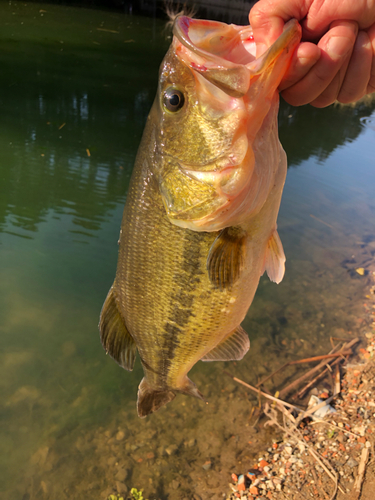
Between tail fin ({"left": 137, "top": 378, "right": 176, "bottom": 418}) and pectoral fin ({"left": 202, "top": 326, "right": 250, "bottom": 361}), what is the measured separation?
37 cm

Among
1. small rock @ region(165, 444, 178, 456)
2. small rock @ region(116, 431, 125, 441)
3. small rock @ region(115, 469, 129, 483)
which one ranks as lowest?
small rock @ region(115, 469, 129, 483)

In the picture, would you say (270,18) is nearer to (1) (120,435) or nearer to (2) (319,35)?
(2) (319,35)

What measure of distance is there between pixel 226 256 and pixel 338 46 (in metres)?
0.85

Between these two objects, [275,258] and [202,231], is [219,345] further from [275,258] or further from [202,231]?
[202,231]

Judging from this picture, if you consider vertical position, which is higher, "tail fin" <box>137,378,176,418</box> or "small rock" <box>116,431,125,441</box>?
"tail fin" <box>137,378,176,418</box>

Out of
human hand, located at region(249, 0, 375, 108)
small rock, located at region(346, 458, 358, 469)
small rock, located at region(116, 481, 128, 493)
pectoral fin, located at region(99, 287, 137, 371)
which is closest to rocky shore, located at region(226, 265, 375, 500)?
small rock, located at region(346, 458, 358, 469)

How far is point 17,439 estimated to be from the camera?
11.2 feet

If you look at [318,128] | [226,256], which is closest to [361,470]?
[226,256]

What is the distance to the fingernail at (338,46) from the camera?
130 cm

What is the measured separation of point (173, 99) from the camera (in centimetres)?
136

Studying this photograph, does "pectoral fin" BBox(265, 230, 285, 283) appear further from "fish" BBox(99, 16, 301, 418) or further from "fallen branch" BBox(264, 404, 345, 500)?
"fallen branch" BBox(264, 404, 345, 500)

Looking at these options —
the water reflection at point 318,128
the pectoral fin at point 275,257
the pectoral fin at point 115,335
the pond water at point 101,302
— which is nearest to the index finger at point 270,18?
the pectoral fin at point 275,257

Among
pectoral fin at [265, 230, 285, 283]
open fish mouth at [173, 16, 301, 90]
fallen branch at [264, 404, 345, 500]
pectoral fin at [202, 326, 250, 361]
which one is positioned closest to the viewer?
open fish mouth at [173, 16, 301, 90]

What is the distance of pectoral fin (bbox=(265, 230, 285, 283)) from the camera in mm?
1733
